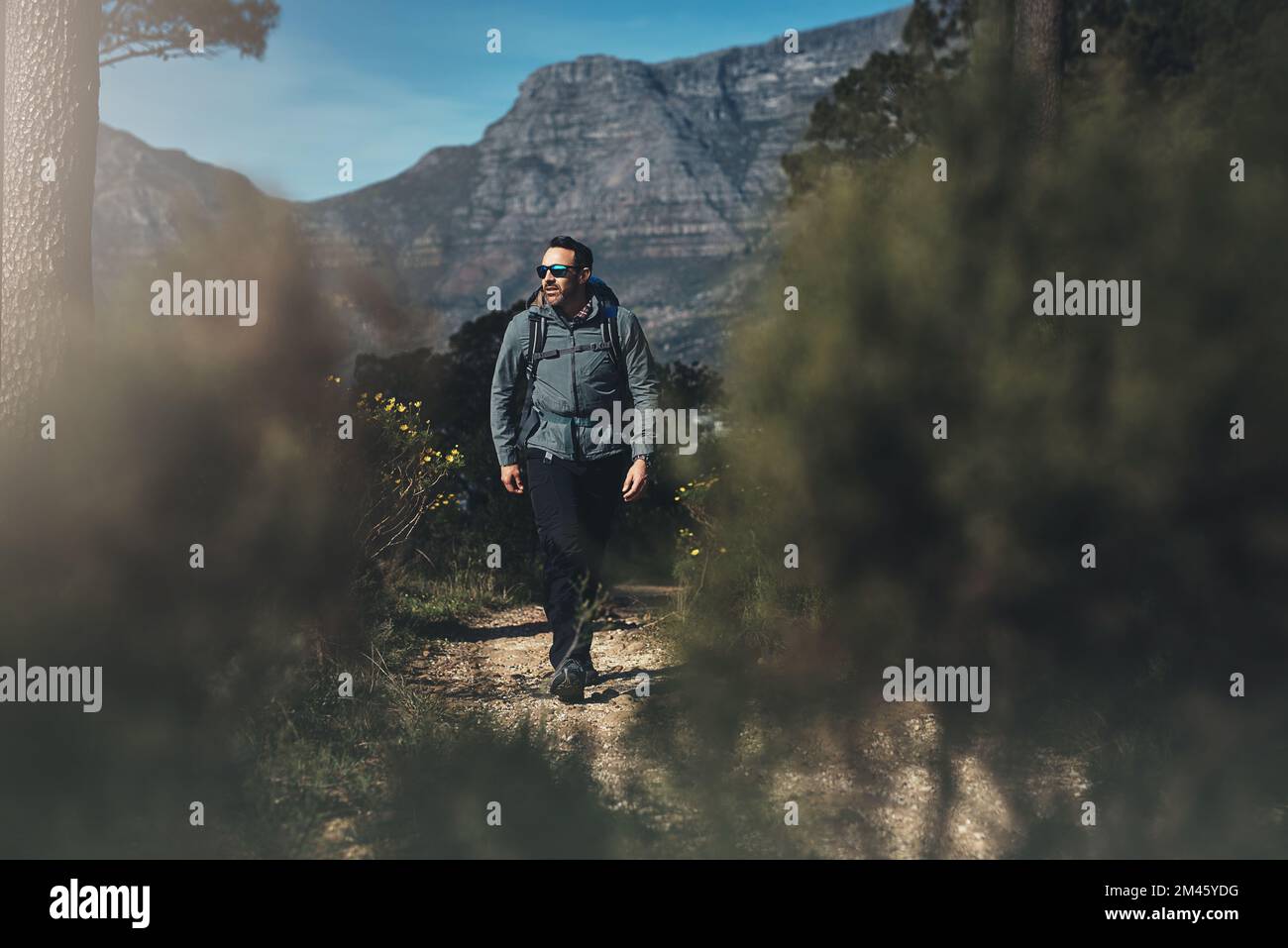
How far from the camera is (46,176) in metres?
5.71

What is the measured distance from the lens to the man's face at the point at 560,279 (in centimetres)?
516

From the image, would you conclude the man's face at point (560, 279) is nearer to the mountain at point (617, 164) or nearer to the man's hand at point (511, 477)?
the man's hand at point (511, 477)

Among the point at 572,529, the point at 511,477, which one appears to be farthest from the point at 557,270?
the point at 572,529

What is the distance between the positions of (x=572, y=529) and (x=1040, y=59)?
3.94m

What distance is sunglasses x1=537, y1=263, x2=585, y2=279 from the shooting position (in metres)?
5.15

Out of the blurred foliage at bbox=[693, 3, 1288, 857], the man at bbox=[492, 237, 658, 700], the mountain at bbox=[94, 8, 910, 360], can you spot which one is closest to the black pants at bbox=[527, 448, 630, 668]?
the man at bbox=[492, 237, 658, 700]

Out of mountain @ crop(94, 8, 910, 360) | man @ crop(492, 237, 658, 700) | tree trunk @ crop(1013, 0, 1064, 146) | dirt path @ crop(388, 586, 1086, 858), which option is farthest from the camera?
mountain @ crop(94, 8, 910, 360)

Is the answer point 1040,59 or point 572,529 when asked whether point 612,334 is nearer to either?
point 572,529

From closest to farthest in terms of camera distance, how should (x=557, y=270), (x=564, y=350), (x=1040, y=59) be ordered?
(x=557, y=270)
(x=564, y=350)
(x=1040, y=59)

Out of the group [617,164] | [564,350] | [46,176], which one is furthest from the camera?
[617,164]

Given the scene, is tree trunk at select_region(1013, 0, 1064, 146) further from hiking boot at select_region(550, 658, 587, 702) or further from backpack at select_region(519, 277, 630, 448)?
hiking boot at select_region(550, 658, 587, 702)

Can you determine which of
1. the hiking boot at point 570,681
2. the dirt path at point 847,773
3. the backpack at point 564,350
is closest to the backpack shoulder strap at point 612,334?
the backpack at point 564,350

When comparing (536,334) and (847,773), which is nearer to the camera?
(847,773)
